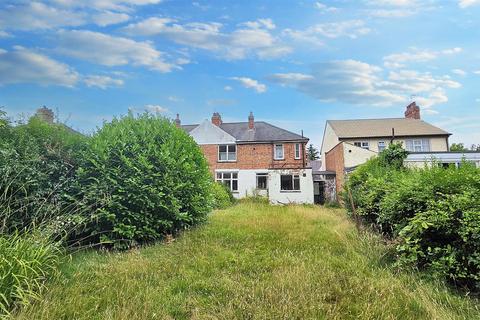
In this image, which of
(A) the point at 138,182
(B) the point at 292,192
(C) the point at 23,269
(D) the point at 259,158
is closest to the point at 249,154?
(D) the point at 259,158

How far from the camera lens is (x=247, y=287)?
393 centimetres

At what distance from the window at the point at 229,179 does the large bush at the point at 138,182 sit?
63.0 ft

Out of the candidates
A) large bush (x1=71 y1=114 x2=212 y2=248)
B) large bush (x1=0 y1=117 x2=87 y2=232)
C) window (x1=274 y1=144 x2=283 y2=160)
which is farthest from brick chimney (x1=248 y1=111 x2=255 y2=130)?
large bush (x1=0 y1=117 x2=87 y2=232)

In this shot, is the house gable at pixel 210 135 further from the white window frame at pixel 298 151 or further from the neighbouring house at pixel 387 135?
the neighbouring house at pixel 387 135

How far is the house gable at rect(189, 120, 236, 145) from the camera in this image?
93.0 ft

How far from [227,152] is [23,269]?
2495 centimetres

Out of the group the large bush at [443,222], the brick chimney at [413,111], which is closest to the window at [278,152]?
the brick chimney at [413,111]

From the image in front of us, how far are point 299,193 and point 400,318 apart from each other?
2180 cm

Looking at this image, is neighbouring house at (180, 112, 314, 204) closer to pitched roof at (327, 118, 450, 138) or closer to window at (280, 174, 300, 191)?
window at (280, 174, 300, 191)

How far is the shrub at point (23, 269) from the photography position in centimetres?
328

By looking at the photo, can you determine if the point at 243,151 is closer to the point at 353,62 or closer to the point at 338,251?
the point at 353,62

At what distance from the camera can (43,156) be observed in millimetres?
6445

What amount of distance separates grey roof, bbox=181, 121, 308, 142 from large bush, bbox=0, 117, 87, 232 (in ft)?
71.2

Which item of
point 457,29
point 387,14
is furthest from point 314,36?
point 457,29
